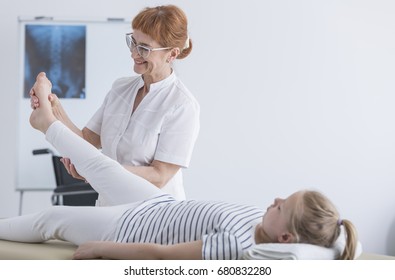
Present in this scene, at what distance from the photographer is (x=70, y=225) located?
2.20m

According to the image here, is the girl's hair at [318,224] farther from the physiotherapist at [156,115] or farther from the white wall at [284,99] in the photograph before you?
the white wall at [284,99]

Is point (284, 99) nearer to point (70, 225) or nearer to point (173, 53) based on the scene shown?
point (173, 53)

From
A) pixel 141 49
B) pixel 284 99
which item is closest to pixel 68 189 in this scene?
pixel 284 99

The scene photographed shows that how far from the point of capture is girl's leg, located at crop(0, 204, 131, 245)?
2.16 metres

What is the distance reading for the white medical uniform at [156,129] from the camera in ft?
8.59

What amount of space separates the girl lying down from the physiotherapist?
0.60ft

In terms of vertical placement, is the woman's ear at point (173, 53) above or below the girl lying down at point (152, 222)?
above

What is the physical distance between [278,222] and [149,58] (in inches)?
39.1

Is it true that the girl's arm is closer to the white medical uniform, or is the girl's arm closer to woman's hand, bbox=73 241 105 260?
woman's hand, bbox=73 241 105 260

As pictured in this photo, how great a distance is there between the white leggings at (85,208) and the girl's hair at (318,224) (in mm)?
600

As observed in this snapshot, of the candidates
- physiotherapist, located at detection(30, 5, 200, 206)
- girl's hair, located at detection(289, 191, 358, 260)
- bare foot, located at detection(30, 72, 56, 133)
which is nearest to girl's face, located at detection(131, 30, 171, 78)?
physiotherapist, located at detection(30, 5, 200, 206)

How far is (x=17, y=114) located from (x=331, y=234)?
326 centimetres

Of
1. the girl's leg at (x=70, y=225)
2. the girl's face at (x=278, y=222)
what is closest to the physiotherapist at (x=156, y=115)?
the girl's leg at (x=70, y=225)
